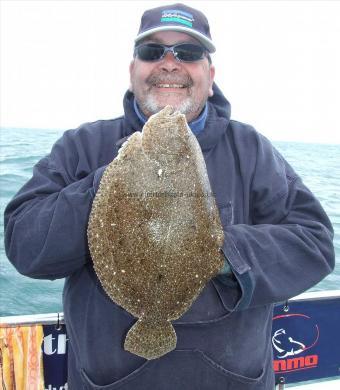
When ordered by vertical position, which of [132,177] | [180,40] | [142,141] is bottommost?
[132,177]

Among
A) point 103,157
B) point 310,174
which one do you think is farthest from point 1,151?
point 103,157

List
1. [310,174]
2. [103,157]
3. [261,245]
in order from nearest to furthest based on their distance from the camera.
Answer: [261,245] → [103,157] → [310,174]

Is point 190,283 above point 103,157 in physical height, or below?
below

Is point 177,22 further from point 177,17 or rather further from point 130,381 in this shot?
point 130,381

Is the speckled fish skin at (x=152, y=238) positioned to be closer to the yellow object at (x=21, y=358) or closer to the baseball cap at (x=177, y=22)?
the baseball cap at (x=177, y=22)

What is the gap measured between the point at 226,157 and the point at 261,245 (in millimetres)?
737

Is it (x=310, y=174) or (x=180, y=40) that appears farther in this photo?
(x=310, y=174)

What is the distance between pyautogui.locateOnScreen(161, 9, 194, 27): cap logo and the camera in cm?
291

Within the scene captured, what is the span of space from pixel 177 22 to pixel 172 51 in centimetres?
21

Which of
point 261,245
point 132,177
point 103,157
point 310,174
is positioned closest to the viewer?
point 132,177

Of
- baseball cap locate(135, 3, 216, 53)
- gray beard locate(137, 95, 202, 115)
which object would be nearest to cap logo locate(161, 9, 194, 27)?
baseball cap locate(135, 3, 216, 53)

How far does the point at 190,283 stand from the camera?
7.37 feet

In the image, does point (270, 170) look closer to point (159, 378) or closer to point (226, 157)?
A: point (226, 157)

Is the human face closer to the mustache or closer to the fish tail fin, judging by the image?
the mustache
